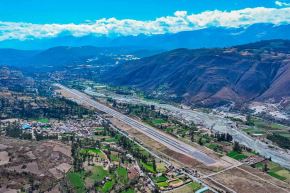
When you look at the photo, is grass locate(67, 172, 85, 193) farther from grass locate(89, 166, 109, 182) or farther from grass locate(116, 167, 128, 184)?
grass locate(116, 167, 128, 184)

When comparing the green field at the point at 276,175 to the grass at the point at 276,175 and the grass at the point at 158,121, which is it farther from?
the grass at the point at 158,121

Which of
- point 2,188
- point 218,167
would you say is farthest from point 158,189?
point 2,188

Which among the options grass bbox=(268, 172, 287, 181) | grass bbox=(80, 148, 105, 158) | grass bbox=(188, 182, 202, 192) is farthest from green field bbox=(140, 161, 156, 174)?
grass bbox=(268, 172, 287, 181)

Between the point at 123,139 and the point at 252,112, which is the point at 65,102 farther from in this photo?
the point at 252,112

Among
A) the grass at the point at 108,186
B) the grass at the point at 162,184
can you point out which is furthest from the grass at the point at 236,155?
the grass at the point at 108,186

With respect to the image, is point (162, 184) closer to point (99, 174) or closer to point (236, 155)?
point (99, 174)

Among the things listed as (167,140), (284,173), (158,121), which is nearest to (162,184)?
(284,173)
